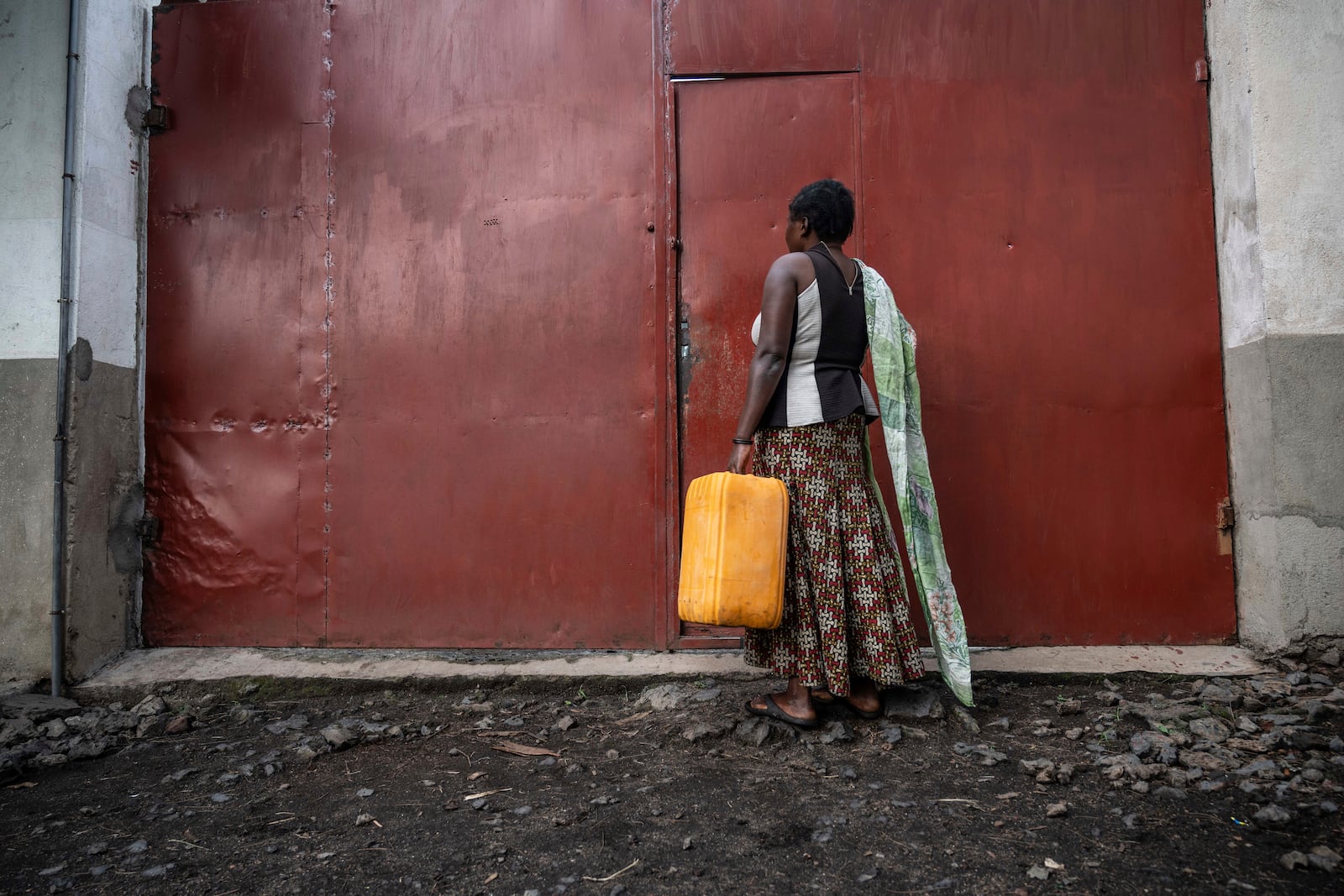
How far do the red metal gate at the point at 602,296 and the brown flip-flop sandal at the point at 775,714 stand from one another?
74 centimetres

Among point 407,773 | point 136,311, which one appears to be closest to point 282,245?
point 136,311

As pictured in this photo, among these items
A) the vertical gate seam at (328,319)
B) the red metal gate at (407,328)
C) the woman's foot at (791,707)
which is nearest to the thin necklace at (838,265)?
the red metal gate at (407,328)

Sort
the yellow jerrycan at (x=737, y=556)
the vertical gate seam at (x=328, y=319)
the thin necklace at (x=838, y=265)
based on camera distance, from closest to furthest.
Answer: the yellow jerrycan at (x=737, y=556) < the thin necklace at (x=838, y=265) < the vertical gate seam at (x=328, y=319)

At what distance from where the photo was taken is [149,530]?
3385 millimetres

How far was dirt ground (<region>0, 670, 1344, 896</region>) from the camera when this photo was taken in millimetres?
1736

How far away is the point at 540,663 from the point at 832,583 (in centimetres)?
132

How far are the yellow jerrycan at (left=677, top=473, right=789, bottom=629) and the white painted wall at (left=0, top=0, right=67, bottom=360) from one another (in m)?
2.78

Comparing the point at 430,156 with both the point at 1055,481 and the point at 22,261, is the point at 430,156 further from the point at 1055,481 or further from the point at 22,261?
the point at 1055,481

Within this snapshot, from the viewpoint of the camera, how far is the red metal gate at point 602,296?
3141 millimetres

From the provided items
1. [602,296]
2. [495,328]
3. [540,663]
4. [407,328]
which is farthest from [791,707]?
[407,328]

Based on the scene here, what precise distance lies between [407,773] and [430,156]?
254cm

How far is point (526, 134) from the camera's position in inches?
133

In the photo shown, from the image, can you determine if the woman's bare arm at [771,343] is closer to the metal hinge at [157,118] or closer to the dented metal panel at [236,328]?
the dented metal panel at [236,328]

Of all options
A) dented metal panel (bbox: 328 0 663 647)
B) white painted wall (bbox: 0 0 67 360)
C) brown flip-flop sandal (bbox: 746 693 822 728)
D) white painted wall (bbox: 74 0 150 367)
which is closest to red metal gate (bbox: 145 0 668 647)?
dented metal panel (bbox: 328 0 663 647)
